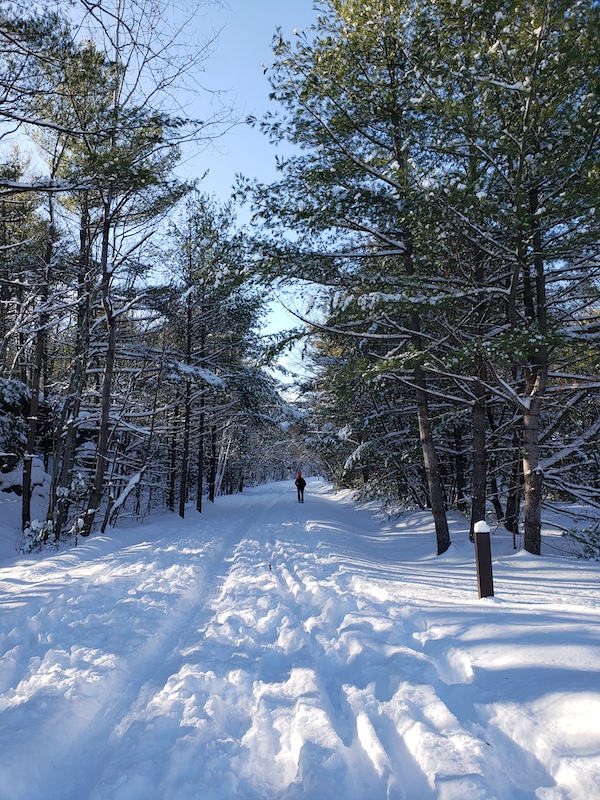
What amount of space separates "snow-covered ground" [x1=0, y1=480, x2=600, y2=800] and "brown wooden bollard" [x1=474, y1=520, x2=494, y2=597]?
23 centimetres

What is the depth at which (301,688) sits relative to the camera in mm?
3609

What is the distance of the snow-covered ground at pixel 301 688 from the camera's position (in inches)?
101

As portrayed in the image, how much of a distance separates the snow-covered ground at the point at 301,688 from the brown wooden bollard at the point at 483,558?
0.23 meters

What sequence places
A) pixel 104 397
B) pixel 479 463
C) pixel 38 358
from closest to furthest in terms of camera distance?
1. pixel 479 463
2. pixel 104 397
3. pixel 38 358

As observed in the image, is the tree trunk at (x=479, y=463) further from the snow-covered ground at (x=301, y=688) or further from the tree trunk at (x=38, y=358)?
the tree trunk at (x=38, y=358)

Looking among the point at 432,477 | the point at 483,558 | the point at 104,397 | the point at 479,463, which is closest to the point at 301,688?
the point at 483,558

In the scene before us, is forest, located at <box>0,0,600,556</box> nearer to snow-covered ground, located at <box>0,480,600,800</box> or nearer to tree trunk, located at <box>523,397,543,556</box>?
tree trunk, located at <box>523,397,543,556</box>

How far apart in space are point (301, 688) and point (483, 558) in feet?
9.10

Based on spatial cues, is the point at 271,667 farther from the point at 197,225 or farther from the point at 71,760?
the point at 197,225

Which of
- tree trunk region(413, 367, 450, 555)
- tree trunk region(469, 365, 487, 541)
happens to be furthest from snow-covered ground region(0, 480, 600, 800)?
tree trunk region(413, 367, 450, 555)

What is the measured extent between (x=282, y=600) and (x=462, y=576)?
9.86 feet

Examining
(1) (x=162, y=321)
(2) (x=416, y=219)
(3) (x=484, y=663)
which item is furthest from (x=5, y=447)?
(3) (x=484, y=663)

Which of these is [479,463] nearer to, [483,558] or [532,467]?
[532,467]

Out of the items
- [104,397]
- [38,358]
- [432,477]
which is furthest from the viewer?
[38,358]
